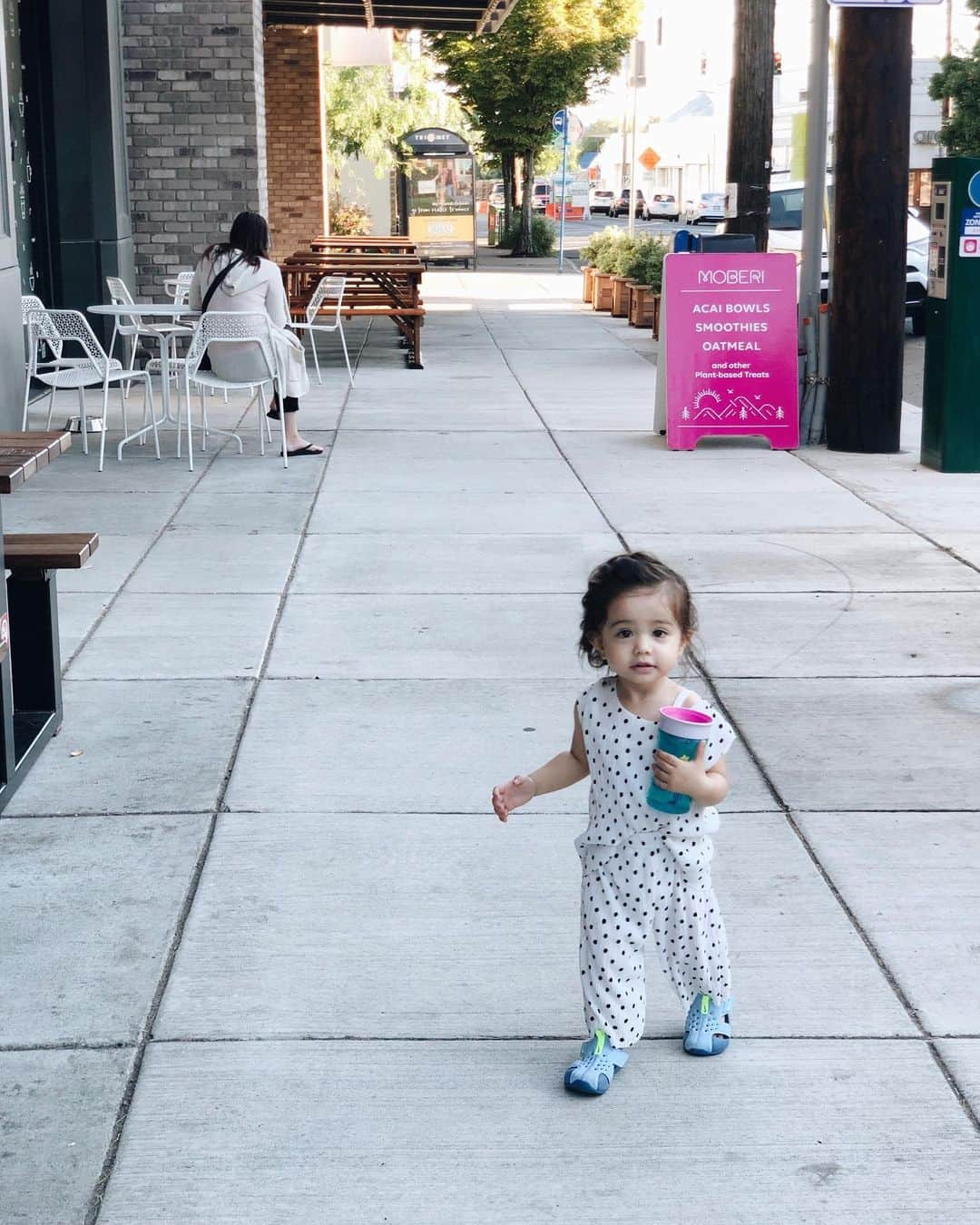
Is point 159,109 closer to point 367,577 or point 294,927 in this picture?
point 367,577

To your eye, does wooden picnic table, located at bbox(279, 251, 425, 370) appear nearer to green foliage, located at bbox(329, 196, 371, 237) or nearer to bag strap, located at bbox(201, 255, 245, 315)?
bag strap, located at bbox(201, 255, 245, 315)

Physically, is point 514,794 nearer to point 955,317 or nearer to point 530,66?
point 955,317

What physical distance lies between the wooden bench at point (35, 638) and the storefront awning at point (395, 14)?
16.5 meters

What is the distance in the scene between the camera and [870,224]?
34.3 ft

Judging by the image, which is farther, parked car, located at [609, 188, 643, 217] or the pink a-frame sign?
parked car, located at [609, 188, 643, 217]

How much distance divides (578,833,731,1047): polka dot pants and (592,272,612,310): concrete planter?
19.1 m

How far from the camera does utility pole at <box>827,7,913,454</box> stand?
10.3 metres

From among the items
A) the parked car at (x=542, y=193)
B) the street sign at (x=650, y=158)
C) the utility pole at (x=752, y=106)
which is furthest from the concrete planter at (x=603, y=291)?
the parked car at (x=542, y=193)

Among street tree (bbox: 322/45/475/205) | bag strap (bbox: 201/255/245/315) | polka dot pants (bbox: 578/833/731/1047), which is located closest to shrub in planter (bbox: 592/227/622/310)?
bag strap (bbox: 201/255/245/315)

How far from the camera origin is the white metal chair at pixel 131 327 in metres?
10.6

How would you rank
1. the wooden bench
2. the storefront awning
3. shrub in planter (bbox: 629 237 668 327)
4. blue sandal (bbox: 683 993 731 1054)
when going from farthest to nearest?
the storefront awning → shrub in planter (bbox: 629 237 668 327) → the wooden bench → blue sandal (bbox: 683 993 731 1054)

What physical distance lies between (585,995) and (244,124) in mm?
13576

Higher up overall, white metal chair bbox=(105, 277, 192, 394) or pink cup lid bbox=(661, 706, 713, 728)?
white metal chair bbox=(105, 277, 192, 394)

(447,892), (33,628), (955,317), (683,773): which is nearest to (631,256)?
(955,317)
